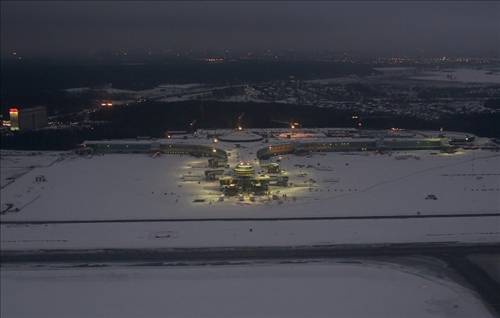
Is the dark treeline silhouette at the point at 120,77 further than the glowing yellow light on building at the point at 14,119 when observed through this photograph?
Yes

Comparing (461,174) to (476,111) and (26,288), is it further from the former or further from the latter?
(26,288)

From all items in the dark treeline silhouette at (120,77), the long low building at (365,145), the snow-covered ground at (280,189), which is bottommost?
the snow-covered ground at (280,189)

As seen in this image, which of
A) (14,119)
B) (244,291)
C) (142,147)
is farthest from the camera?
(14,119)

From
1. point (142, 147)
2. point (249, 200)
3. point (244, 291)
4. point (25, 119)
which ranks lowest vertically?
point (244, 291)

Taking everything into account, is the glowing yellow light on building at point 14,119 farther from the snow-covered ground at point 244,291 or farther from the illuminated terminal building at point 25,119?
the snow-covered ground at point 244,291

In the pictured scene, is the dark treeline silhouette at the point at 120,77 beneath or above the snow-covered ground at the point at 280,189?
above

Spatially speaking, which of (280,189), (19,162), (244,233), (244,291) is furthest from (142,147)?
(244,291)

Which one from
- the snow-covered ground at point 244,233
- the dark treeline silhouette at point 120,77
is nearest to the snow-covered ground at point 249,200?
the snow-covered ground at point 244,233

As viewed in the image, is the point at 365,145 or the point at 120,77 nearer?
the point at 365,145

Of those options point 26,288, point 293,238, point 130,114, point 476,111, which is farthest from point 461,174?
point 130,114

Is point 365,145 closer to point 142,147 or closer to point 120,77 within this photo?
point 142,147
